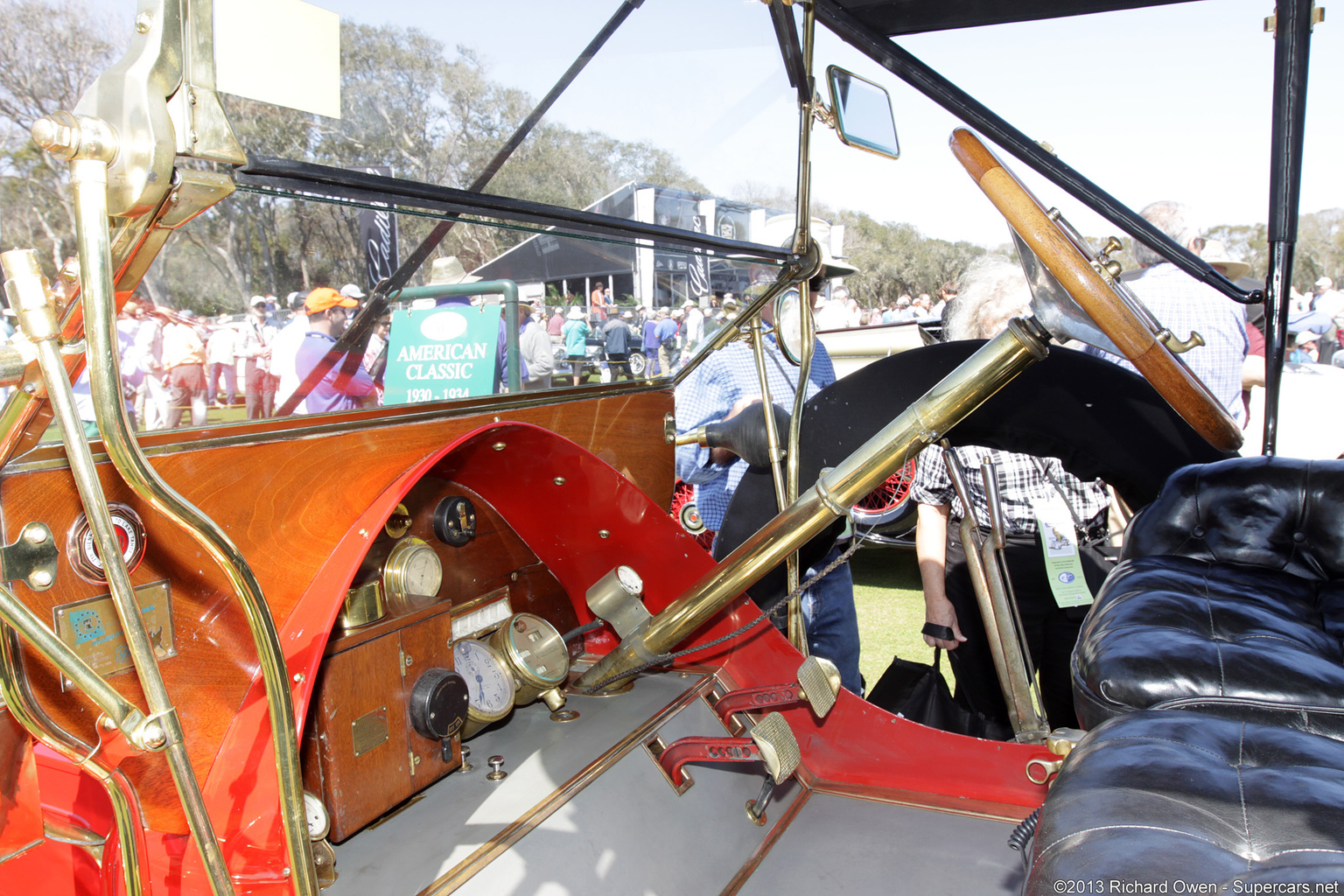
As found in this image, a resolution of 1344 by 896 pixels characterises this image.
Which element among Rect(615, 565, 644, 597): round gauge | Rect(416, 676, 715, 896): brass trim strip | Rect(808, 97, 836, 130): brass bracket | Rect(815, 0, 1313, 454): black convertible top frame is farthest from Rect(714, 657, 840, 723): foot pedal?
Rect(815, 0, 1313, 454): black convertible top frame

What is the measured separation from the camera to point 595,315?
173 cm

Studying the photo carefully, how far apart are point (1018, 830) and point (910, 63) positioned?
1.68 meters

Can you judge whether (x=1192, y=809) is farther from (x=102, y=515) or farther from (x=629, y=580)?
(x=102, y=515)

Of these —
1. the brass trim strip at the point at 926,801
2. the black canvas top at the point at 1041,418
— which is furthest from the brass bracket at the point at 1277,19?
the brass trim strip at the point at 926,801

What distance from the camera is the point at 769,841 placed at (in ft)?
5.24

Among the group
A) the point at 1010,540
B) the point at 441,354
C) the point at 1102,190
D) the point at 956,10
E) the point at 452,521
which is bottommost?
the point at 1010,540

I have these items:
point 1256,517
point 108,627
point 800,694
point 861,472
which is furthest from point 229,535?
point 1256,517

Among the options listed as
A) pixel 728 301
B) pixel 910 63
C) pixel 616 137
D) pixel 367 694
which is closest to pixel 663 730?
pixel 367 694

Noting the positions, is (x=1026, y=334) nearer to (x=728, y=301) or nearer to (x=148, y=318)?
(x=728, y=301)

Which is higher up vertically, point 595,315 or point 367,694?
point 595,315

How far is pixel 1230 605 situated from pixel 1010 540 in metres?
1.05

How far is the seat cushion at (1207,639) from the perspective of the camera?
1.44m

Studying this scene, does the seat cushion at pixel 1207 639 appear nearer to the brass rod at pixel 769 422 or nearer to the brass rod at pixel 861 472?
the brass rod at pixel 861 472

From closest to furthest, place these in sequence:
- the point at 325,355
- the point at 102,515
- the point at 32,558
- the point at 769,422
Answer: the point at 102,515 < the point at 32,558 < the point at 325,355 < the point at 769,422
